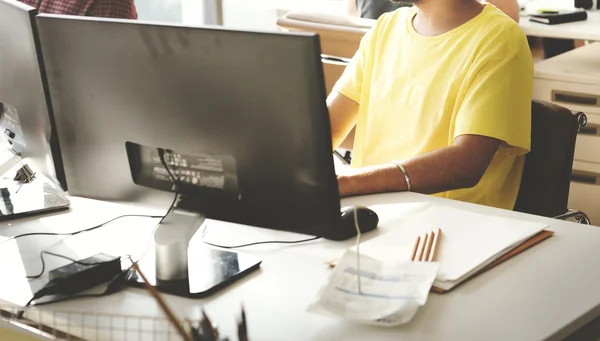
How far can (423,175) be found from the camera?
1918mm

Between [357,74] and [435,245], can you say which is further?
[357,74]

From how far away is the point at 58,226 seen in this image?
175 centimetres

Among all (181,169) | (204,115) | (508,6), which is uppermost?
(204,115)

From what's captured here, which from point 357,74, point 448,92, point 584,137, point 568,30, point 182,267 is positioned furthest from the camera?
point 568,30

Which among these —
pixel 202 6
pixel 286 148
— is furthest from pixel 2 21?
pixel 202 6

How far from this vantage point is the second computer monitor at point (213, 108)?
1.29m

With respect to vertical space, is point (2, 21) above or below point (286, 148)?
above

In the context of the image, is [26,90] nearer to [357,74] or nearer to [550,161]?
[357,74]

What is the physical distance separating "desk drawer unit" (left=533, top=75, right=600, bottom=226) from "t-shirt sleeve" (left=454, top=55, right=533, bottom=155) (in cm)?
123

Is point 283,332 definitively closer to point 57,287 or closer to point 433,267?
point 433,267

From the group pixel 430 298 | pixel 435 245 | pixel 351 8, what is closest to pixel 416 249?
pixel 435 245

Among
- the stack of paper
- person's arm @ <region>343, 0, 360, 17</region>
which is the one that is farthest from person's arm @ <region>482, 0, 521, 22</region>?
the stack of paper

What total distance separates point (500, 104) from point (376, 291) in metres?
0.77

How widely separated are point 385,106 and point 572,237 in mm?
718
